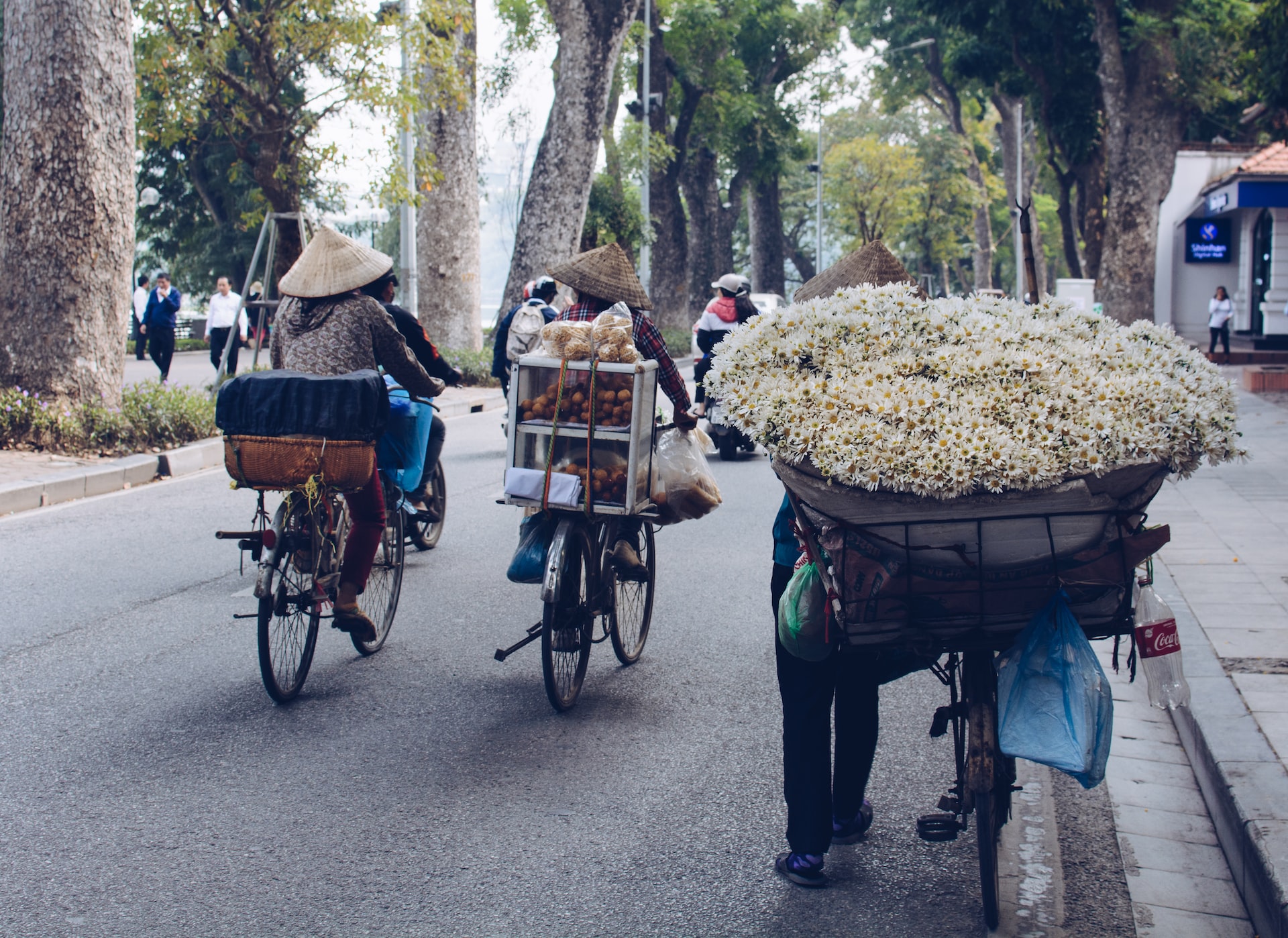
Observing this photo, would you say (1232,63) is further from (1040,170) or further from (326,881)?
(1040,170)

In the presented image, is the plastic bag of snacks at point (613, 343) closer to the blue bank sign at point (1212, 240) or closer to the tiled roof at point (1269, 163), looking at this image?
the tiled roof at point (1269, 163)

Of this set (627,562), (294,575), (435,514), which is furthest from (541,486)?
(435,514)

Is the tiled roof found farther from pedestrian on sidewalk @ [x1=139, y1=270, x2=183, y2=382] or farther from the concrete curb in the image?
the concrete curb

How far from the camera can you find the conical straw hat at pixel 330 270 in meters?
5.31

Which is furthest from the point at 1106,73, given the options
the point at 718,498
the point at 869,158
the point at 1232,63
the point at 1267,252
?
the point at 869,158

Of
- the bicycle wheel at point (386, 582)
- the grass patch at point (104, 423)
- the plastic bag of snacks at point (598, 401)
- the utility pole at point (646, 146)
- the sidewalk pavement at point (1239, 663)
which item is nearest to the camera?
the sidewalk pavement at point (1239, 663)

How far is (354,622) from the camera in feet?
17.7

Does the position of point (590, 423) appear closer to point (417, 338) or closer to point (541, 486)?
point (541, 486)

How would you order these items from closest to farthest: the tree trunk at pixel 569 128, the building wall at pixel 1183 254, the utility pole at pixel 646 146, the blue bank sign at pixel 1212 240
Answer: the tree trunk at pixel 569 128 < the utility pole at pixel 646 146 < the blue bank sign at pixel 1212 240 < the building wall at pixel 1183 254

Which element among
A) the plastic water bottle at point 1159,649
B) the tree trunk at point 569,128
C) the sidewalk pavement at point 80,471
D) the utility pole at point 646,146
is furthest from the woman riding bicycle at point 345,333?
the utility pole at point 646,146

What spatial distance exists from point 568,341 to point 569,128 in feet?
62.5

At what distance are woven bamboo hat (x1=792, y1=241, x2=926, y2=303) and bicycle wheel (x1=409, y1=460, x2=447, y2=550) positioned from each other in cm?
418

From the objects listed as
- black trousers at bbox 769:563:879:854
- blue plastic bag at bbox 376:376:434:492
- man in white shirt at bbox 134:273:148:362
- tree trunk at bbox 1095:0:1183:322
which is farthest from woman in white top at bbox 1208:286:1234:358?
black trousers at bbox 769:563:879:854

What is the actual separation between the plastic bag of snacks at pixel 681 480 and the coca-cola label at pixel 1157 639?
8.10 feet
